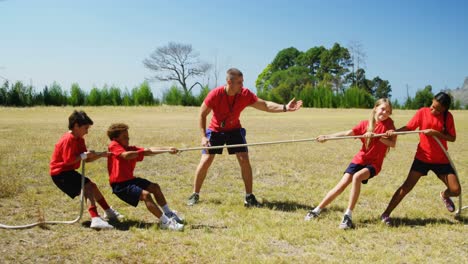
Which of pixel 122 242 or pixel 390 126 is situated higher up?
pixel 390 126

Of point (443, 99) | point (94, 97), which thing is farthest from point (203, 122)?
point (94, 97)

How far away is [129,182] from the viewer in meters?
5.57

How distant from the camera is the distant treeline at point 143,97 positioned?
112 feet

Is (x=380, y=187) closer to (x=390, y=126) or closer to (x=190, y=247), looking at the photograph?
(x=390, y=126)

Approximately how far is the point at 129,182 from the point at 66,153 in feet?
2.85

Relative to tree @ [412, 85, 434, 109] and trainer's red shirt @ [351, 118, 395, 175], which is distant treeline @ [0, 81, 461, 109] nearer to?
tree @ [412, 85, 434, 109]

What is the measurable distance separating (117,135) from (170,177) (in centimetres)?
318

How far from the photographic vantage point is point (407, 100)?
4362 centimetres

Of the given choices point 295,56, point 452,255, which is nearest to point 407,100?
point 295,56

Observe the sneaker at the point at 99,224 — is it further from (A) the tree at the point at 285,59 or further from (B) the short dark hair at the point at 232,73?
(A) the tree at the point at 285,59

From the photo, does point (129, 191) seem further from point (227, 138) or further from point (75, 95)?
point (75, 95)

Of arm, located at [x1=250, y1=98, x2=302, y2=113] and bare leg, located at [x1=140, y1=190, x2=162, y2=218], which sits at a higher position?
arm, located at [x1=250, y1=98, x2=302, y2=113]

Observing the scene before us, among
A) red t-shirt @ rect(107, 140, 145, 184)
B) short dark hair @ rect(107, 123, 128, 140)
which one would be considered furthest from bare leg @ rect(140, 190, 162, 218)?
short dark hair @ rect(107, 123, 128, 140)

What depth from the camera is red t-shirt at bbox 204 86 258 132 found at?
675 centimetres
